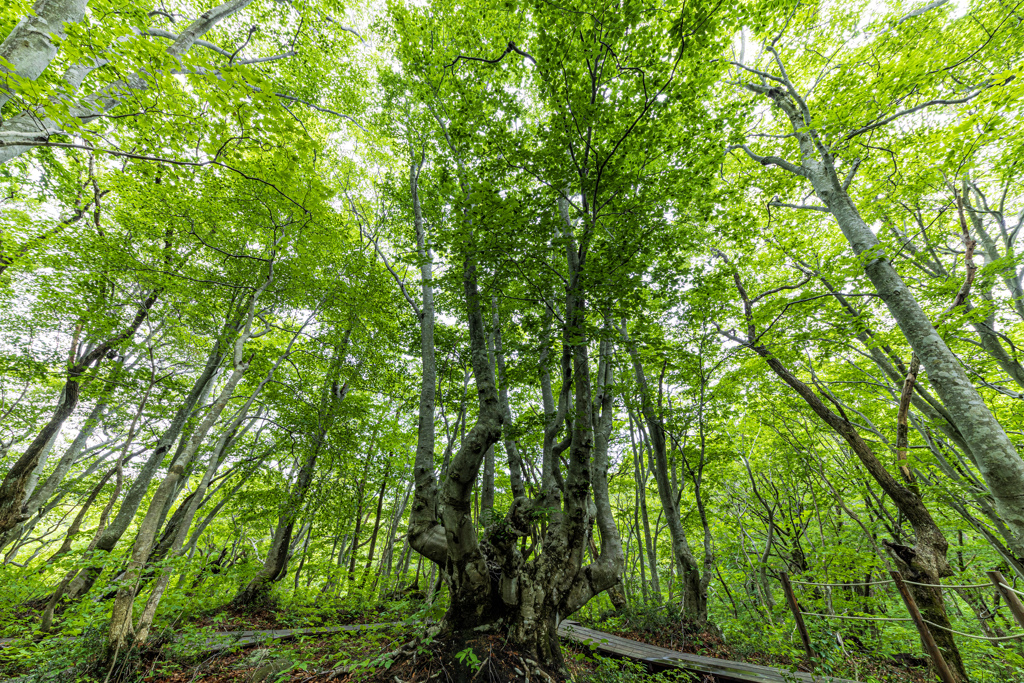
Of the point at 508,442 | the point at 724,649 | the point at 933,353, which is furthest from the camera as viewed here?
the point at 724,649

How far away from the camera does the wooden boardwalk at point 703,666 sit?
513cm

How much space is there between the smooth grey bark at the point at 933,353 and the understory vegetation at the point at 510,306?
1.5 inches

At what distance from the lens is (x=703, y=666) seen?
5.61 metres

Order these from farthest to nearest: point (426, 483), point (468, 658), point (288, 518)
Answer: point (288, 518), point (426, 483), point (468, 658)

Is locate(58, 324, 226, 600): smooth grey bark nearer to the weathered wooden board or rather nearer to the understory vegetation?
the understory vegetation

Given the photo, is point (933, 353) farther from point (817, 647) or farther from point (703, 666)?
point (703, 666)

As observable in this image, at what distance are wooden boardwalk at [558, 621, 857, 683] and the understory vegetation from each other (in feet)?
1.29

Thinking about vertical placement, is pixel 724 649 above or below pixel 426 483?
below

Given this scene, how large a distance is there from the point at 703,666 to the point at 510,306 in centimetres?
679

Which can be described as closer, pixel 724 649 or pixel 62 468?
pixel 724 649

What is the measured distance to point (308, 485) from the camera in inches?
351

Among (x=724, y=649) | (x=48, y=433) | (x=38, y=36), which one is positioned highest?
(x=38, y=36)

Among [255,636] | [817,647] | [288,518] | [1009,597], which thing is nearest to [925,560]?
[1009,597]

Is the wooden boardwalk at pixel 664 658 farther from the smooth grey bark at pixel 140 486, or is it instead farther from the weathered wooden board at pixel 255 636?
the smooth grey bark at pixel 140 486
